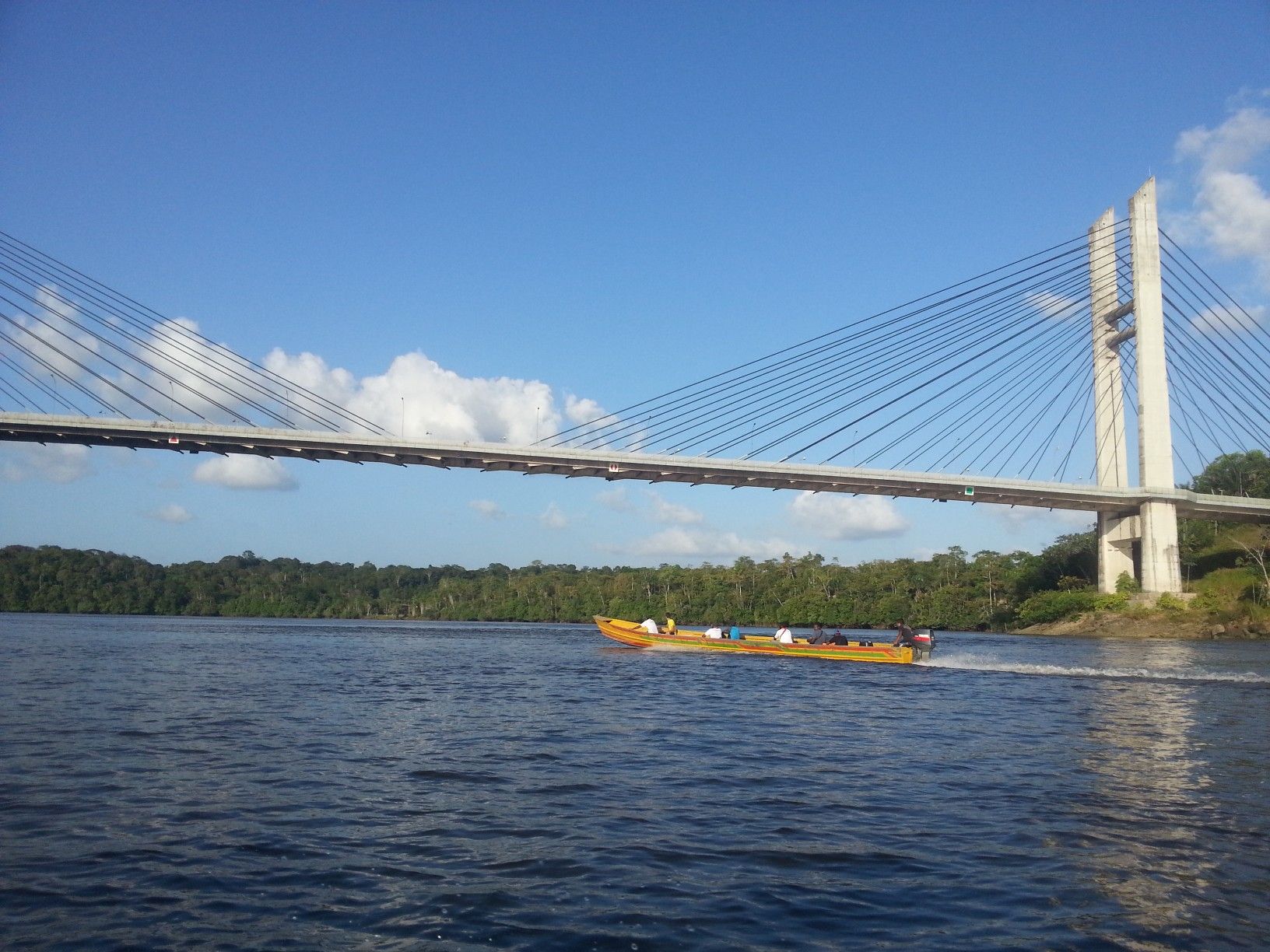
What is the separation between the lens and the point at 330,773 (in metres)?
11.2

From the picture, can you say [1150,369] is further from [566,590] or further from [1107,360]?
[566,590]

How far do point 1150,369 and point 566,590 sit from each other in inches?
2740

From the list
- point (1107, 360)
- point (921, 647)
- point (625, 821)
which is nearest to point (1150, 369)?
point (1107, 360)

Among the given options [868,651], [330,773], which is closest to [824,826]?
[330,773]

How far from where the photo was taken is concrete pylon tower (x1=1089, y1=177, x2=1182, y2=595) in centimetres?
4381

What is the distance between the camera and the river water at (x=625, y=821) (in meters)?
6.54

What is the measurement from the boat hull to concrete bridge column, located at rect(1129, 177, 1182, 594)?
72.2 ft

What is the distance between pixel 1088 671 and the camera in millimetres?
26672

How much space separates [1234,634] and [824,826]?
4679 centimetres

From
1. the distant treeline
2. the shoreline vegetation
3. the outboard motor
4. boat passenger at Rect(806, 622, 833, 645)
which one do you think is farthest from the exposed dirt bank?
boat passenger at Rect(806, 622, 833, 645)

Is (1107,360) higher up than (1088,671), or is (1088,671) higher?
(1107,360)

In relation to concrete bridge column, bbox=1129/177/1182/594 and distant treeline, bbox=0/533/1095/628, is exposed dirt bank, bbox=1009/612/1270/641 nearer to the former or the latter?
concrete bridge column, bbox=1129/177/1182/594

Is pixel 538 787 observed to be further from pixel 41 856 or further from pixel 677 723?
pixel 677 723

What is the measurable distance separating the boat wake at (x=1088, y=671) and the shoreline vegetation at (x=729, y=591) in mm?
21080
